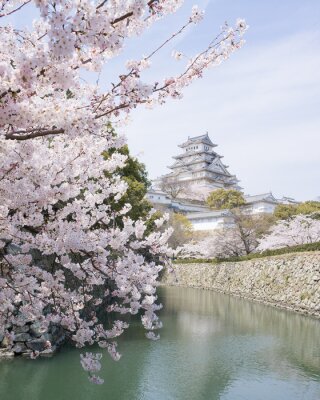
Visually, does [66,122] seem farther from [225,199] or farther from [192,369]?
[225,199]

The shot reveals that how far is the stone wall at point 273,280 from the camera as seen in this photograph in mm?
15188

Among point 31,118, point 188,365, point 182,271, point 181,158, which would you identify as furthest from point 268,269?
point 181,158

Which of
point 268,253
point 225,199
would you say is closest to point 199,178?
point 225,199

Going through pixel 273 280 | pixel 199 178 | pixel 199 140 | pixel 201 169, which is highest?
pixel 199 140

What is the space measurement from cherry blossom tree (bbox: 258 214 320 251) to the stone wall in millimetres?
2147

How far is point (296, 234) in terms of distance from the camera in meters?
21.8

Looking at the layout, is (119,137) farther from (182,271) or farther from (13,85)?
(182,271)

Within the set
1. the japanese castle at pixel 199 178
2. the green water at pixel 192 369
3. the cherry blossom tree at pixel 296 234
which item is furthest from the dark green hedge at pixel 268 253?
the japanese castle at pixel 199 178

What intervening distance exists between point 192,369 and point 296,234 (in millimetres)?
15394

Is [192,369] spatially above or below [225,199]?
below

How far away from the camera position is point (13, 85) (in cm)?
212

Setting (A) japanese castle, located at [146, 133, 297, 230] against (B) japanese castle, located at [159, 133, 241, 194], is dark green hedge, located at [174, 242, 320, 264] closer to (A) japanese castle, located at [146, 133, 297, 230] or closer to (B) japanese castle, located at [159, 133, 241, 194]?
(A) japanese castle, located at [146, 133, 297, 230]

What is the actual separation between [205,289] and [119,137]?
21.1 metres

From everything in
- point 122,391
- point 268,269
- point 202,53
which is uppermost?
point 202,53
